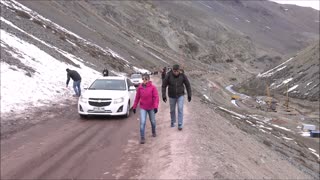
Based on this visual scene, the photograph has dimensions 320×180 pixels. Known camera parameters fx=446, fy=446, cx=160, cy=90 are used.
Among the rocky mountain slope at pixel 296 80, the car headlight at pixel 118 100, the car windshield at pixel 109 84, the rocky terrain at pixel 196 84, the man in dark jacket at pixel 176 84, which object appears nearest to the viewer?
the rocky terrain at pixel 196 84

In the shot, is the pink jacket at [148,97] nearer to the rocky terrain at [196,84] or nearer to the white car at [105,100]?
the rocky terrain at [196,84]

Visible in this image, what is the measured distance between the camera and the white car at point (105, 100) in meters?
16.6

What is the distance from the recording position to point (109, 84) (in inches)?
716

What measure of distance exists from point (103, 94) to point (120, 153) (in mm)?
5520

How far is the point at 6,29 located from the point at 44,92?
49.0 feet

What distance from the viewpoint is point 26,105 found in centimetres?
1812

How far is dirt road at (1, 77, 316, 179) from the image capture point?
9984 mm

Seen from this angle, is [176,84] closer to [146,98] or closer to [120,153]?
[146,98]

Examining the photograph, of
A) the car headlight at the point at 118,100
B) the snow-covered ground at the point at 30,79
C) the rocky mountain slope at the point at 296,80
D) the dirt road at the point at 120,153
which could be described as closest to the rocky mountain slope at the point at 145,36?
the snow-covered ground at the point at 30,79

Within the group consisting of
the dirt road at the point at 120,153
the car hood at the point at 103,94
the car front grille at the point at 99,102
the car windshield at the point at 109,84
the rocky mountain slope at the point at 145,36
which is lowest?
the dirt road at the point at 120,153

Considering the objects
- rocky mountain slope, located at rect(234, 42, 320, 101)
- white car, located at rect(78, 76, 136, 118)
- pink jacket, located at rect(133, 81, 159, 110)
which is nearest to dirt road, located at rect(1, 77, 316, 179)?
white car, located at rect(78, 76, 136, 118)

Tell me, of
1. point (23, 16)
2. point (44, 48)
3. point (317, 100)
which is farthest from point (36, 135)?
point (317, 100)

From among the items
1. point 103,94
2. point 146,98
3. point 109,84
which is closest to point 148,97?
point 146,98

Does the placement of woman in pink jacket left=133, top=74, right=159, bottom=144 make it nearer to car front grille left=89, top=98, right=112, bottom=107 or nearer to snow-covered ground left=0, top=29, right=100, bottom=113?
car front grille left=89, top=98, right=112, bottom=107
